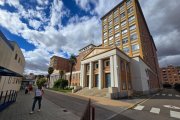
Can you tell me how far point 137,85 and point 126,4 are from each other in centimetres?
2911

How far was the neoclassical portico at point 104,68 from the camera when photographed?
Result: 20.0 meters

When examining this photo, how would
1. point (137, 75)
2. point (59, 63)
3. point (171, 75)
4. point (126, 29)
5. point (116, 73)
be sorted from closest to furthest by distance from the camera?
point (116, 73) < point (137, 75) < point (126, 29) < point (59, 63) < point (171, 75)

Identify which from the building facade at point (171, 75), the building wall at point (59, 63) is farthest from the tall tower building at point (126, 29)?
the building facade at point (171, 75)

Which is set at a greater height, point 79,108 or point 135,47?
point 135,47

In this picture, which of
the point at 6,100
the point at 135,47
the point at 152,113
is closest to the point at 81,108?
the point at 152,113

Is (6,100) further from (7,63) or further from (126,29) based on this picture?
(126,29)

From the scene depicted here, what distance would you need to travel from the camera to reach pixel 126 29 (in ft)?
114

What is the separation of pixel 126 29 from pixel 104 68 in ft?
60.2

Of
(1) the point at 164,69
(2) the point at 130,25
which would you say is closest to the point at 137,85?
(2) the point at 130,25

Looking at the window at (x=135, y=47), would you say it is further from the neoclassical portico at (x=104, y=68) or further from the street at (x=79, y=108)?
the street at (x=79, y=108)

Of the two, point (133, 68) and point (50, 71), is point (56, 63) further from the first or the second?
point (133, 68)

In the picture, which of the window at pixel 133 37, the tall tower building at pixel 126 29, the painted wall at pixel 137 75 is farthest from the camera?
the window at pixel 133 37

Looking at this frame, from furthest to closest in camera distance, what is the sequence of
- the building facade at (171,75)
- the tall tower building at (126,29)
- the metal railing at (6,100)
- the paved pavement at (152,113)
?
the building facade at (171,75), the tall tower building at (126,29), the metal railing at (6,100), the paved pavement at (152,113)

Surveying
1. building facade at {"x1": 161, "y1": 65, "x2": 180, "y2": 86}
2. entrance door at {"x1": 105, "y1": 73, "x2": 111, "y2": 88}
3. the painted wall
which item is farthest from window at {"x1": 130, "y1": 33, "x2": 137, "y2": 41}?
building facade at {"x1": 161, "y1": 65, "x2": 180, "y2": 86}
